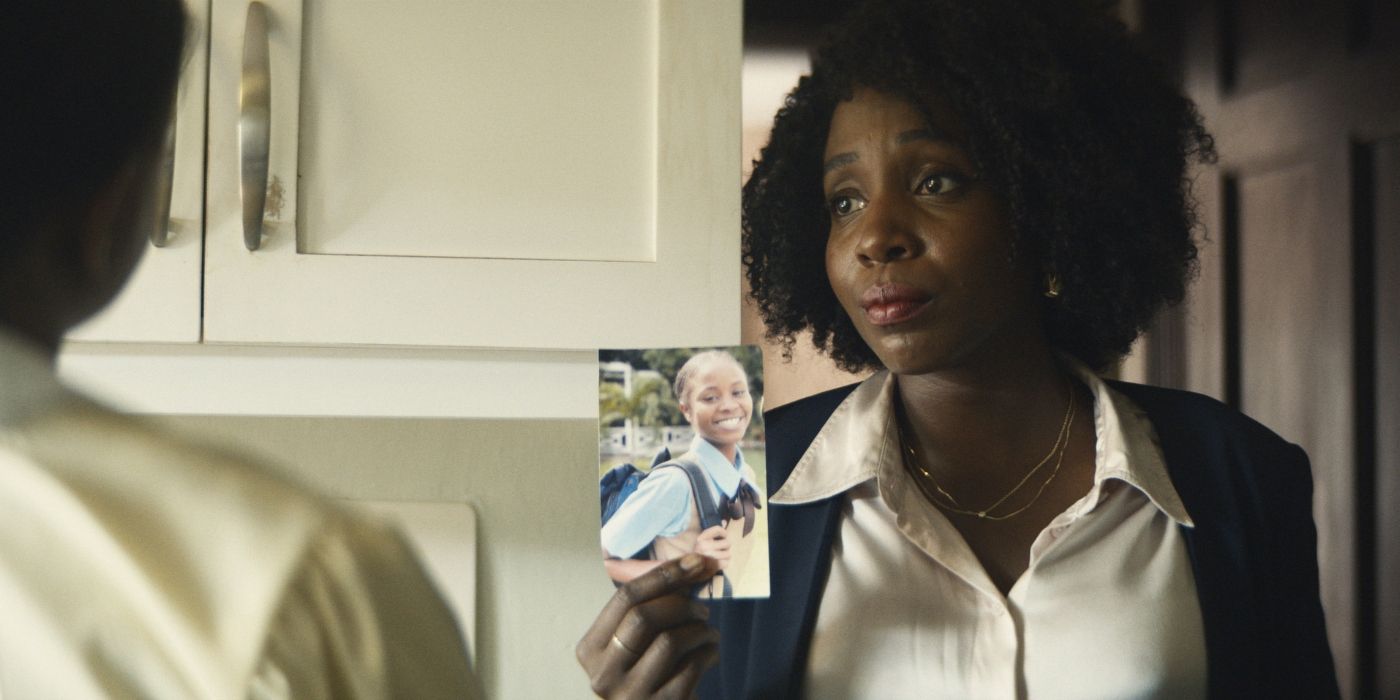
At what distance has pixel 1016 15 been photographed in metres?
1.12

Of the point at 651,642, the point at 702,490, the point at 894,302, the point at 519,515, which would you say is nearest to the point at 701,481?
the point at 702,490

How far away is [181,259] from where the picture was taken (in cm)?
94

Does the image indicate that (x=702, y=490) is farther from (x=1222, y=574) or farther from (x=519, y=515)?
(x=519, y=515)

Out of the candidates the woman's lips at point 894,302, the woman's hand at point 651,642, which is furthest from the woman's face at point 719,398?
the woman's lips at point 894,302

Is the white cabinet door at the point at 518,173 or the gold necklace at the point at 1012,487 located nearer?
the white cabinet door at the point at 518,173

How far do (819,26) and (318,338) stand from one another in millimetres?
780

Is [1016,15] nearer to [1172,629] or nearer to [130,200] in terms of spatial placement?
[1172,629]

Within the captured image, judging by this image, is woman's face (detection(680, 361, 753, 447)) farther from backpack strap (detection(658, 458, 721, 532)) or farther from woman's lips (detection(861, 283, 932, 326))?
woman's lips (detection(861, 283, 932, 326))

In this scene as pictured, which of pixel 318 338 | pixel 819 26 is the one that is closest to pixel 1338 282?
pixel 819 26

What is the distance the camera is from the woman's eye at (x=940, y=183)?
1.08 metres

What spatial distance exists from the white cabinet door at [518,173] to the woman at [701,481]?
6.5 inches

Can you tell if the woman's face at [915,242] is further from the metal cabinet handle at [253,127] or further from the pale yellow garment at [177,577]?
the pale yellow garment at [177,577]

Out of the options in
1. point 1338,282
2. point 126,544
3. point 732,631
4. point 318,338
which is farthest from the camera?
point 1338,282

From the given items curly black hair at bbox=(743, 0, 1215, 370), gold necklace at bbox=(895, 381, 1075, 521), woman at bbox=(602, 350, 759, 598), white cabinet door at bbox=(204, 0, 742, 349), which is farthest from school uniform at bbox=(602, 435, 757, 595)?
curly black hair at bbox=(743, 0, 1215, 370)
